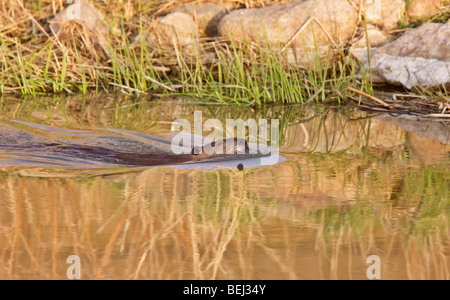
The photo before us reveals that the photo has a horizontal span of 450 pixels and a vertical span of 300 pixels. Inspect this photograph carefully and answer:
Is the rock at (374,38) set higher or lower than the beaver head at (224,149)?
higher

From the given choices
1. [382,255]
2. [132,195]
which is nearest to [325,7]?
[132,195]

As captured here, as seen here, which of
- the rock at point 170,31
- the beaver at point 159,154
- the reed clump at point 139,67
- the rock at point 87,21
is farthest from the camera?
the rock at point 170,31

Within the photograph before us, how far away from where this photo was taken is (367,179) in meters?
3.31

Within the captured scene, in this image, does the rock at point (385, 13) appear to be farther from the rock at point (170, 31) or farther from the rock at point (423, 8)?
the rock at point (170, 31)

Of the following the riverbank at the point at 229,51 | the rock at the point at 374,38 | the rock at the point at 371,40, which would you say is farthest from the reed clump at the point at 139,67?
the rock at the point at 374,38

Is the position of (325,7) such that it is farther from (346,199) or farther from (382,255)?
(382,255)

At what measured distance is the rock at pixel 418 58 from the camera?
560cm

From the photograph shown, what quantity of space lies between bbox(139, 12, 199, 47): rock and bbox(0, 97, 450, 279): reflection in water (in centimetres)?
300

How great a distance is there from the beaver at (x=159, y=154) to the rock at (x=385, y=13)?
11.8 ft

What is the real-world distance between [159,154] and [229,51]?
90.4 inches

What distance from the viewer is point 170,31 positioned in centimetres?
678

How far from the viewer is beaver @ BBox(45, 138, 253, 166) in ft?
12.1
